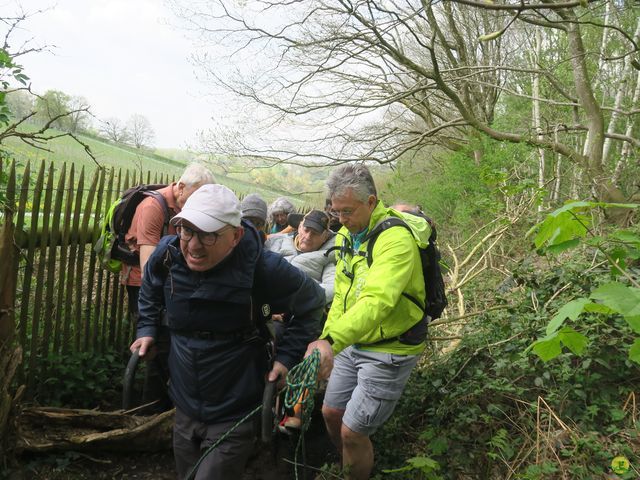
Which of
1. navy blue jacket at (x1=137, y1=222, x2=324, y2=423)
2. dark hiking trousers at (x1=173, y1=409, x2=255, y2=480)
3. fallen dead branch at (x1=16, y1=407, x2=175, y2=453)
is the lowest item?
fallen dead branch at (x1=16, y1=407, x2=175, y2=453)

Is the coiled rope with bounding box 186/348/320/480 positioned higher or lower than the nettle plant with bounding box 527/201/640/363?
lower

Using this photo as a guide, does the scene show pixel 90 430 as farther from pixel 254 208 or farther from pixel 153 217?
pixel 254 208

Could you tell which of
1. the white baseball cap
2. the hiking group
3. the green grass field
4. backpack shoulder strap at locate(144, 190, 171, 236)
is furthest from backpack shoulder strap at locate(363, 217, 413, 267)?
the green grass field

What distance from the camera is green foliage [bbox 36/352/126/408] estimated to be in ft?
12.5

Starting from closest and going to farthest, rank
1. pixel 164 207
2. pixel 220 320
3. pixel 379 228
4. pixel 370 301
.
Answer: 1. pixel 220 320
2. pixel 370 301
3. pixel 379 228
4. pixel 164 207

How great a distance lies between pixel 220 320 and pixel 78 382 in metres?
2.39

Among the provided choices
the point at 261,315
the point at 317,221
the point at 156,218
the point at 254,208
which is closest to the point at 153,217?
the point at 156,218

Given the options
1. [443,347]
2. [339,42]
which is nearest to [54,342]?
[443,347]

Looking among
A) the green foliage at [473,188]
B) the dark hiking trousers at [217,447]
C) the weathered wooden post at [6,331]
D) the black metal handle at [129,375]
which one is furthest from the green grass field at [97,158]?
the dark hiking trousers at [217,447]

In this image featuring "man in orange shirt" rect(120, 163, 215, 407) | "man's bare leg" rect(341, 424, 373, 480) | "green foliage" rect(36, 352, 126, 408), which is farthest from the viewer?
"green foliage" rect(36, 352, 126, 408)

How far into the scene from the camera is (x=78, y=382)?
155 inches

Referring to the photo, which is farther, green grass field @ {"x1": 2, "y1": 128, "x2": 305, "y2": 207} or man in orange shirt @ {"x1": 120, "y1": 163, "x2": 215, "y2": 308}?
green grass field @ {"x1": 2, "y1": 128, "x2": 305, "y2": 207}

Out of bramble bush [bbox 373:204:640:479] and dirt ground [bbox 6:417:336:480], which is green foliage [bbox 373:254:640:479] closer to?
bramble bush [bbox 373:204:640:479]

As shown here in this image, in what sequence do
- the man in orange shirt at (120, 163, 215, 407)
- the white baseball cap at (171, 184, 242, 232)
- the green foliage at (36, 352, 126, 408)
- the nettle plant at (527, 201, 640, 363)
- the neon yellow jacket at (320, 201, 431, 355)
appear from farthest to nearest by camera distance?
the green foliage at (36, 352, 126, 408), the man in orange shirt at (120, 163, 215, 407), the neon yellow jacket at (320, 201, 431, 355), the white baseball cap at (171, 184, 242, 232), the nettle plant at (527, 201, 640, 363)
